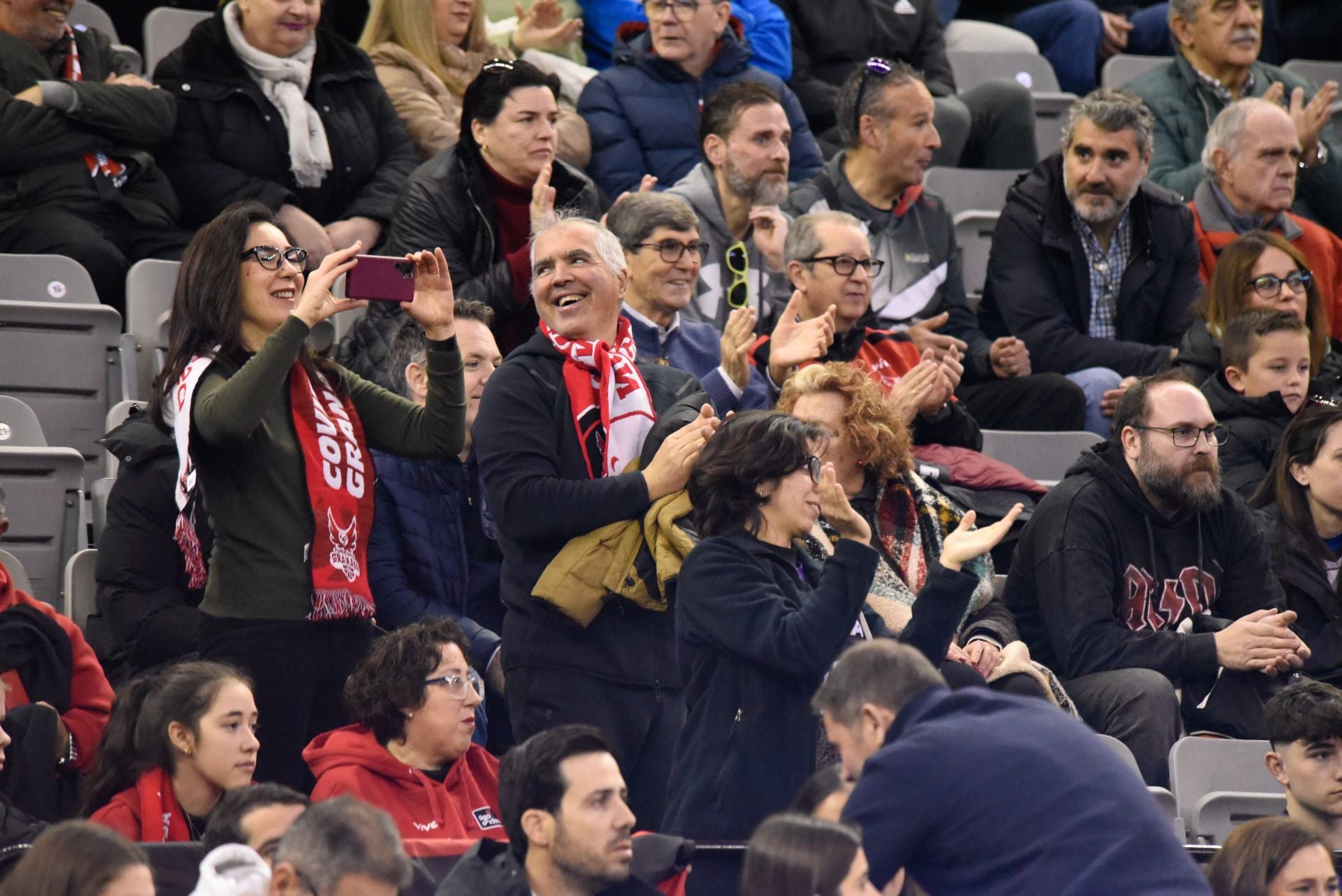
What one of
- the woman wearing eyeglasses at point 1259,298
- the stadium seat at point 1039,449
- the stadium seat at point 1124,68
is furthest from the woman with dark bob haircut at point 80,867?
the stadium seat at point 1124,68

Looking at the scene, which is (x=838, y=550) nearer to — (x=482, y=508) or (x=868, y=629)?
(x=868, y=629)

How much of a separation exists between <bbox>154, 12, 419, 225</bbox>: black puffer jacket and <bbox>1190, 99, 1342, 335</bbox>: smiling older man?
2.73 metres

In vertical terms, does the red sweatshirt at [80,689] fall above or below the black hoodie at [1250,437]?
below

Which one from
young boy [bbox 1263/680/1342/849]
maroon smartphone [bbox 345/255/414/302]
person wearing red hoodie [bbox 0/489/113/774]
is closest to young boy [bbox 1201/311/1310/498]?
young boy [bbox 1263/680/1342/849]

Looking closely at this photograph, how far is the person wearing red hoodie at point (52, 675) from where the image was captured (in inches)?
176

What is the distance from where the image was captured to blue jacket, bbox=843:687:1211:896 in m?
3.17

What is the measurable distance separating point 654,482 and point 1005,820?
1.22 m

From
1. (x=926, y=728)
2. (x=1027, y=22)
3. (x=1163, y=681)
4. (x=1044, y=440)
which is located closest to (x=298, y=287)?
(x=926, y=728)

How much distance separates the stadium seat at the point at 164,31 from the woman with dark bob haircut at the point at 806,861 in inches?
178

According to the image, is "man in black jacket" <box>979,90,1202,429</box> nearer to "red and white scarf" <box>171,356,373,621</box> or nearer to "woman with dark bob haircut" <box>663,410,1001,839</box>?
"woman with dark bob haircut" <box>663,410,1001,839</box>

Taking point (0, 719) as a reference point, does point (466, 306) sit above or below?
above

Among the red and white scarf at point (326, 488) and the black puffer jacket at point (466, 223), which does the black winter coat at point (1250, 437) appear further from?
the red and white scarf at point (326, 488)

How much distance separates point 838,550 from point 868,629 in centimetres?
51

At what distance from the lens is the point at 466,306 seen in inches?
214
